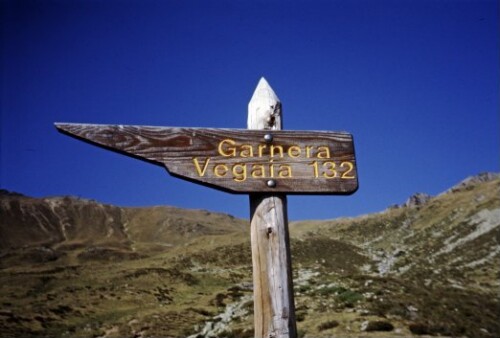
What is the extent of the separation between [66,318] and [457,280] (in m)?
28.1

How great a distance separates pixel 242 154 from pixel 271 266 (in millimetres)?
847

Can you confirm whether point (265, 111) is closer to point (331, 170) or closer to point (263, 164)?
point (263, 164)

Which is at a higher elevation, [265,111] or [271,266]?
[265,111]

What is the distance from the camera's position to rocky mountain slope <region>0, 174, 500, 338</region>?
19.2 metres

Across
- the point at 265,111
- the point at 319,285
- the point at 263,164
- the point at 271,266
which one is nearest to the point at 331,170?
the point at 263,164

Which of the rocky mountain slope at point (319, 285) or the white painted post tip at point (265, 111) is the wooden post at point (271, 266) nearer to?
the white painted post tip at point (265, 111)

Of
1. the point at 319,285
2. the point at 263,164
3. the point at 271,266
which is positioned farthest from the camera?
the point at 319,285

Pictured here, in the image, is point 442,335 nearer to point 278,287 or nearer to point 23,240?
point 278,287

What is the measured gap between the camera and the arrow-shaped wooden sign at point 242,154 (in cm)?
297

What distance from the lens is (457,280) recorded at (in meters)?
31.8

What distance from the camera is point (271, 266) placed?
289 cm

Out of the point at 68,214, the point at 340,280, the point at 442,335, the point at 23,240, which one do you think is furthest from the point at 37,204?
the point at 442,335

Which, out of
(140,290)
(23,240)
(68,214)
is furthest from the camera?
(68,214)

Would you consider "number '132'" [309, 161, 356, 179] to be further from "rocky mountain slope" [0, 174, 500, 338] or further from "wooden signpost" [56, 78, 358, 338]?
"rocky mountain slope" [0, 174, 500, 338]
